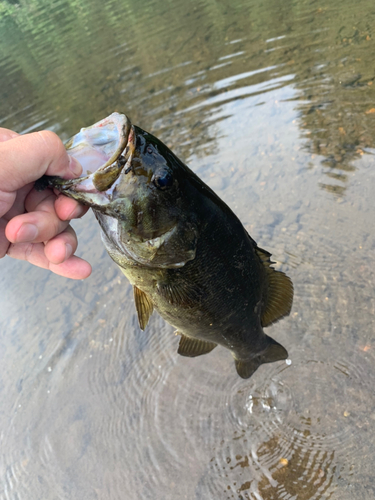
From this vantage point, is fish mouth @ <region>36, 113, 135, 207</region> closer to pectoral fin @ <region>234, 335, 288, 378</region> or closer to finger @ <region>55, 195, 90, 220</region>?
finger @ <region>55, 195, 90, 220</region>

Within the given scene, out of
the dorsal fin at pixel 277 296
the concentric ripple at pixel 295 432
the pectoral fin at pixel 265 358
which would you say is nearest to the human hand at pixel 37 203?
the dorsal fin at pixel 277 296

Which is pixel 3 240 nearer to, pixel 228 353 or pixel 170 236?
pixel 170 236

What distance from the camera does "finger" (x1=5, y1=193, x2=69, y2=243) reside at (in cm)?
203

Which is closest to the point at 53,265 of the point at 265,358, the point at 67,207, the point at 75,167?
the point at 67,207

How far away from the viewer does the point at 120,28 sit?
47.6 feet

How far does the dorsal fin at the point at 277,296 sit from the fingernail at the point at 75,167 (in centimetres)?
155

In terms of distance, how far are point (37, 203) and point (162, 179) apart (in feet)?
2.84

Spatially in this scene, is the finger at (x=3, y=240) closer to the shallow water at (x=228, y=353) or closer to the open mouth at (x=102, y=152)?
the open mouth at (x=102, y=152)

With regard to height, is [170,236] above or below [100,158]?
below

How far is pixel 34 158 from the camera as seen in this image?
1.84 m

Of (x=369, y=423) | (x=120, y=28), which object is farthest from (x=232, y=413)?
(x=120, y=28)

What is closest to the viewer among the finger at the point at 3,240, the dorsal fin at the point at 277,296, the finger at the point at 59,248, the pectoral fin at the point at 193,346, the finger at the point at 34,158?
the finger at the point at 34,158

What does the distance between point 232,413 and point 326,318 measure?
1480 millimetres

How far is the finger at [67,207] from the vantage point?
2113 millimetres
